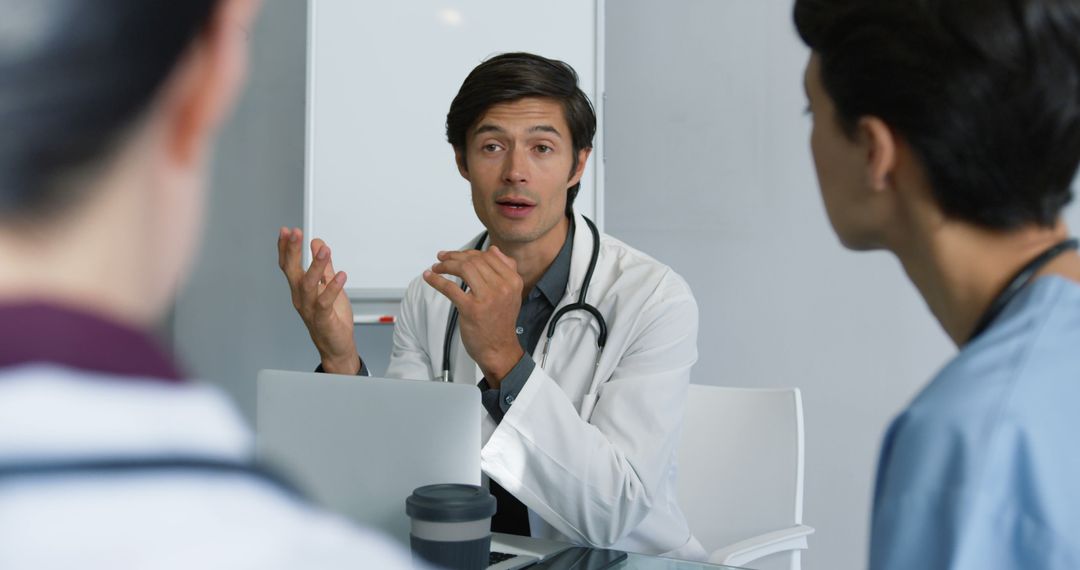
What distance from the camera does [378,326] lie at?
76.7 inches

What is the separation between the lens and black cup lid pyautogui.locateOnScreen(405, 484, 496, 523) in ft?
1.68

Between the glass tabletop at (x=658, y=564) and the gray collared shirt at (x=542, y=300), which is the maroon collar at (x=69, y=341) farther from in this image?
the gray collared shirt at (x=542, y=300)

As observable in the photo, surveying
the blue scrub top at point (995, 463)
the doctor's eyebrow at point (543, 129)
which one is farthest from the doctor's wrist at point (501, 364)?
the blue scrub top at point (995, 463)

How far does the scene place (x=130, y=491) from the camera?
0.47 ft

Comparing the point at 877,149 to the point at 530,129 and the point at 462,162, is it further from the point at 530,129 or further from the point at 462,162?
the point at 462,162

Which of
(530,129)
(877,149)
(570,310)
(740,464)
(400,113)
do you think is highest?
(400,113)

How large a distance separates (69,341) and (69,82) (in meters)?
0.04

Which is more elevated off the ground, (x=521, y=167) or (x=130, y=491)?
(x=521, y=167)

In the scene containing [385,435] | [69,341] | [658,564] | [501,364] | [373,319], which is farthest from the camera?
[373,319]

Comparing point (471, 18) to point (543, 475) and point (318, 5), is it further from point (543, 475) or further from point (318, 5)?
point (543, 475)

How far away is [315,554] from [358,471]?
563mm

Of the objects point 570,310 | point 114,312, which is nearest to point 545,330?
point 570,310

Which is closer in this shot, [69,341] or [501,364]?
[69,341]

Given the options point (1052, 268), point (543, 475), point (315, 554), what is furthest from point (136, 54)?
point (543, 475)
